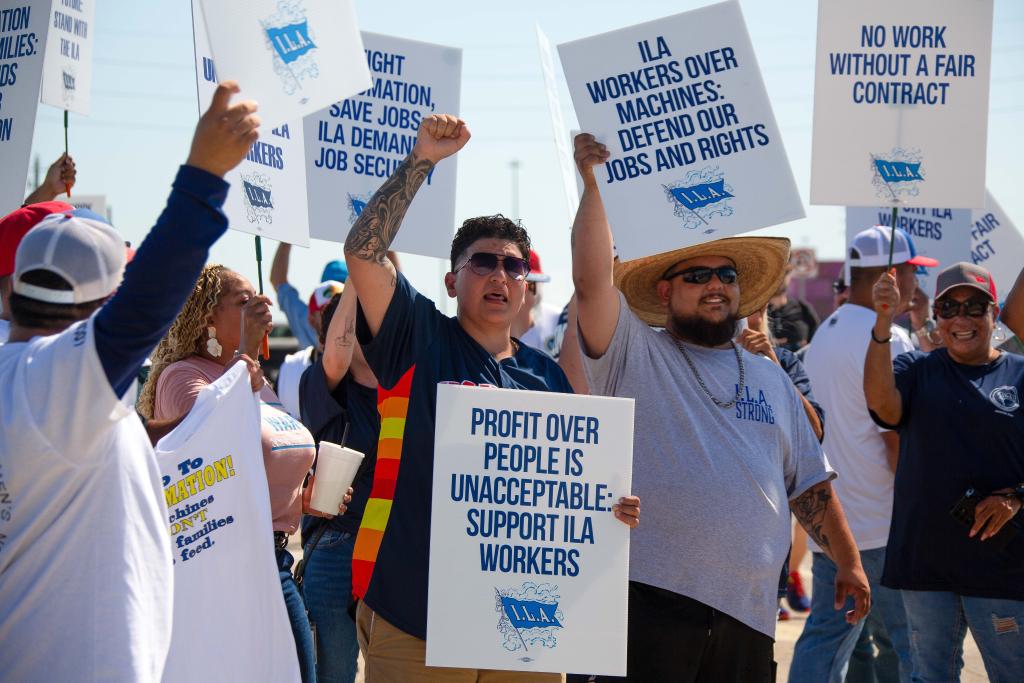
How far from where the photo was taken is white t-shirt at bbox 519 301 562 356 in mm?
8414

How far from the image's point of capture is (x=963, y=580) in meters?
4.86

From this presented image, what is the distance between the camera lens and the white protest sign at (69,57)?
5203 mm

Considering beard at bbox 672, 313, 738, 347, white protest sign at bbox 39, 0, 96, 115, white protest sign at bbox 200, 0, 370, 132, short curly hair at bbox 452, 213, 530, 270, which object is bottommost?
beard at bbox 672, 313, 738, 347

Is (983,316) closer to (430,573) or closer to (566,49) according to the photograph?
(566,49)

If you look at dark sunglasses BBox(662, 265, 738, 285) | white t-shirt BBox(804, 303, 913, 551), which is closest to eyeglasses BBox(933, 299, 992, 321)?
white t-shirt BBox(804, 303, 913, 551)

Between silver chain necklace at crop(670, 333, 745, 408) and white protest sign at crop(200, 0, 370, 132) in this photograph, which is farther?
silver chain necklace at crop(670, 333, 745, 408)

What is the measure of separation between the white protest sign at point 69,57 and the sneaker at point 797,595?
5987 millimetres

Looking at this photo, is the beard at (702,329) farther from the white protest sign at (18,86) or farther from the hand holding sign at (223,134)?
the white protest sign at (18,86)

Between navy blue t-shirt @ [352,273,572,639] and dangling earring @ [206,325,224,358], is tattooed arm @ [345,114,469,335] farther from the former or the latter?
dangling earring @ [206,325,224,358]

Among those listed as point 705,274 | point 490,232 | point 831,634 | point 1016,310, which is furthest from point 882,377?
point 490,232

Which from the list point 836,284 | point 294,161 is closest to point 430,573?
point 294,161

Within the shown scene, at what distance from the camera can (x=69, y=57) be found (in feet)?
17.5

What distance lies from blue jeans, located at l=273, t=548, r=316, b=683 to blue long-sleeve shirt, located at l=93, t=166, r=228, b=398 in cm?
191

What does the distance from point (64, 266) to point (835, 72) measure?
3.73 meters
